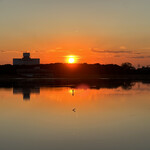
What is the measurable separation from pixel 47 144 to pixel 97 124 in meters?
5.72

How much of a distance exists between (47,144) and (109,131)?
4790 mm

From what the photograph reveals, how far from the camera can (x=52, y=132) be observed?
15.3 m

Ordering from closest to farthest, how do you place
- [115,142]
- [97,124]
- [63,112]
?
[115,142] → [97,124] → [63,112]

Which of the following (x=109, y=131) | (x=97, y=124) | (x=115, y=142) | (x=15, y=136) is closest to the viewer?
(x=115, y=142)

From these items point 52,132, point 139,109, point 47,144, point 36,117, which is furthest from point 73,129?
point 139,109

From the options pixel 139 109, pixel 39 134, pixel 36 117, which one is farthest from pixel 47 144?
pixel 139 109

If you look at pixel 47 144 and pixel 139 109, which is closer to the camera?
pixel 47 144

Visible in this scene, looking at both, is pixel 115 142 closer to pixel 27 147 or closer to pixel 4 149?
pixel 27 147

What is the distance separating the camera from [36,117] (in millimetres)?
20047

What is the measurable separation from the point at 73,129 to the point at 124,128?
366 centimetres

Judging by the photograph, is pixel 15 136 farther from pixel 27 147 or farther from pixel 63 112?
pixel 63 112

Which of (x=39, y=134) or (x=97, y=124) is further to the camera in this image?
(x=97, y=124)

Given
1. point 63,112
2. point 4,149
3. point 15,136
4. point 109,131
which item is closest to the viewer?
point 4,149

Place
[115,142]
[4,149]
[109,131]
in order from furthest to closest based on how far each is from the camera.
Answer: [109,131] < [115,142] < [4,149]
